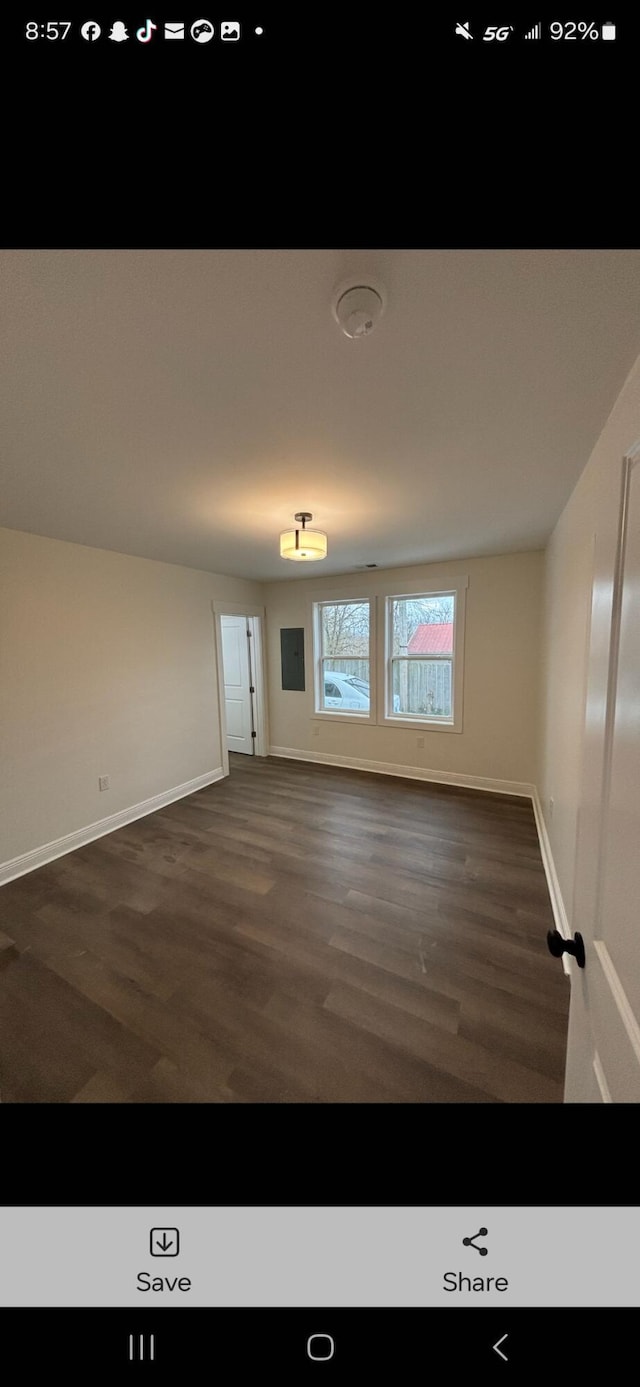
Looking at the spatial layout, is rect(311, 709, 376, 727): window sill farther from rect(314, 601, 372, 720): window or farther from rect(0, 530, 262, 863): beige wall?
rect(0, 530, 262, 863): beige wall

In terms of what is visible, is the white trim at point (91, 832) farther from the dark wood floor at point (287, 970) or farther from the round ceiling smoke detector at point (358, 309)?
the round ceiling smoke detector at point (358, 309)

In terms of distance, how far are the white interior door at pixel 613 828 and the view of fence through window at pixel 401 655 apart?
310cm

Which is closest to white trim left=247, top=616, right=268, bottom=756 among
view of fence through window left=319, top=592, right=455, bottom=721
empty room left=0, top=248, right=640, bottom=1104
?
empty room left=0, top=248, right=640, bottom=1104

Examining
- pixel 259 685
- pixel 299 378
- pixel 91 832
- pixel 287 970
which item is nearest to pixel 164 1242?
pixel 287 970

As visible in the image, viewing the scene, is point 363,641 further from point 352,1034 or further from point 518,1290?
point 518,1290

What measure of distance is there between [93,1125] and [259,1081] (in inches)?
31.2

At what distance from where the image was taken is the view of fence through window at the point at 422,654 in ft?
12.6

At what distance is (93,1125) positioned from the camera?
0.65m

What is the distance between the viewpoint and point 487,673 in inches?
142

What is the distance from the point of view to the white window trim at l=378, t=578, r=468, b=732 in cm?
366

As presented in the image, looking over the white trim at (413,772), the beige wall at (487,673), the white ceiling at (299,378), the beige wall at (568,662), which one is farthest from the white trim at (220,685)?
the beige wall at (568,662)
